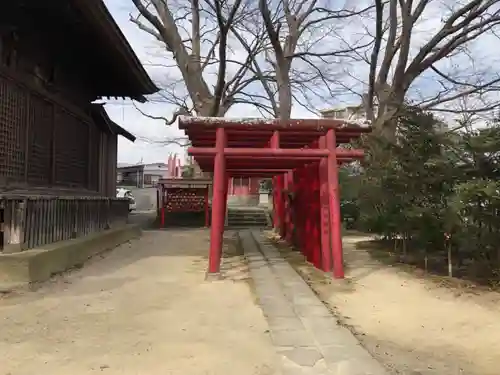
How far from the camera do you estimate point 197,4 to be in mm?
18484

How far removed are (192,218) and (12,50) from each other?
1611 cm

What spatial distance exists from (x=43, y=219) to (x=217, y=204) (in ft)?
8.22

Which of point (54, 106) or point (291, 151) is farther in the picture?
point (54, 106)

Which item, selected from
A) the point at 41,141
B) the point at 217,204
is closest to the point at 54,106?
the point at 41,141

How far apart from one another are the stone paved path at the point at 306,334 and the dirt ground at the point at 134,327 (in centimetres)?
16

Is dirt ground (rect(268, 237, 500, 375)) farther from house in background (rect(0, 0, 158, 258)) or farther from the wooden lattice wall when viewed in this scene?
the wooden lattice wall

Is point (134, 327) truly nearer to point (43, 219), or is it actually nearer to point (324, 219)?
point (43, 219)

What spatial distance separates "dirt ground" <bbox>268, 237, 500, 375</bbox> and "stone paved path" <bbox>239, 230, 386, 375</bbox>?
0.21 metres

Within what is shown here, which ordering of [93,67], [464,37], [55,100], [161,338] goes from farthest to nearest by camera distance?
1. [464,37]
2. [93,67]
3. [55,100]
4. [161,338]

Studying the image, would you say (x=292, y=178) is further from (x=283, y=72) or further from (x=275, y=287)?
(x=283, y=72)

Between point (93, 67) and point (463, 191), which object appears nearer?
point (463, 191)

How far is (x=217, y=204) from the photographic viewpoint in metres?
7.81

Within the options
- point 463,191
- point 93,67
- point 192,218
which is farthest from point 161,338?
point 192,218

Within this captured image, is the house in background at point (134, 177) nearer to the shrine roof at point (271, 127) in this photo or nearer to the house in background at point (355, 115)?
the house in background at point (355, 115)
